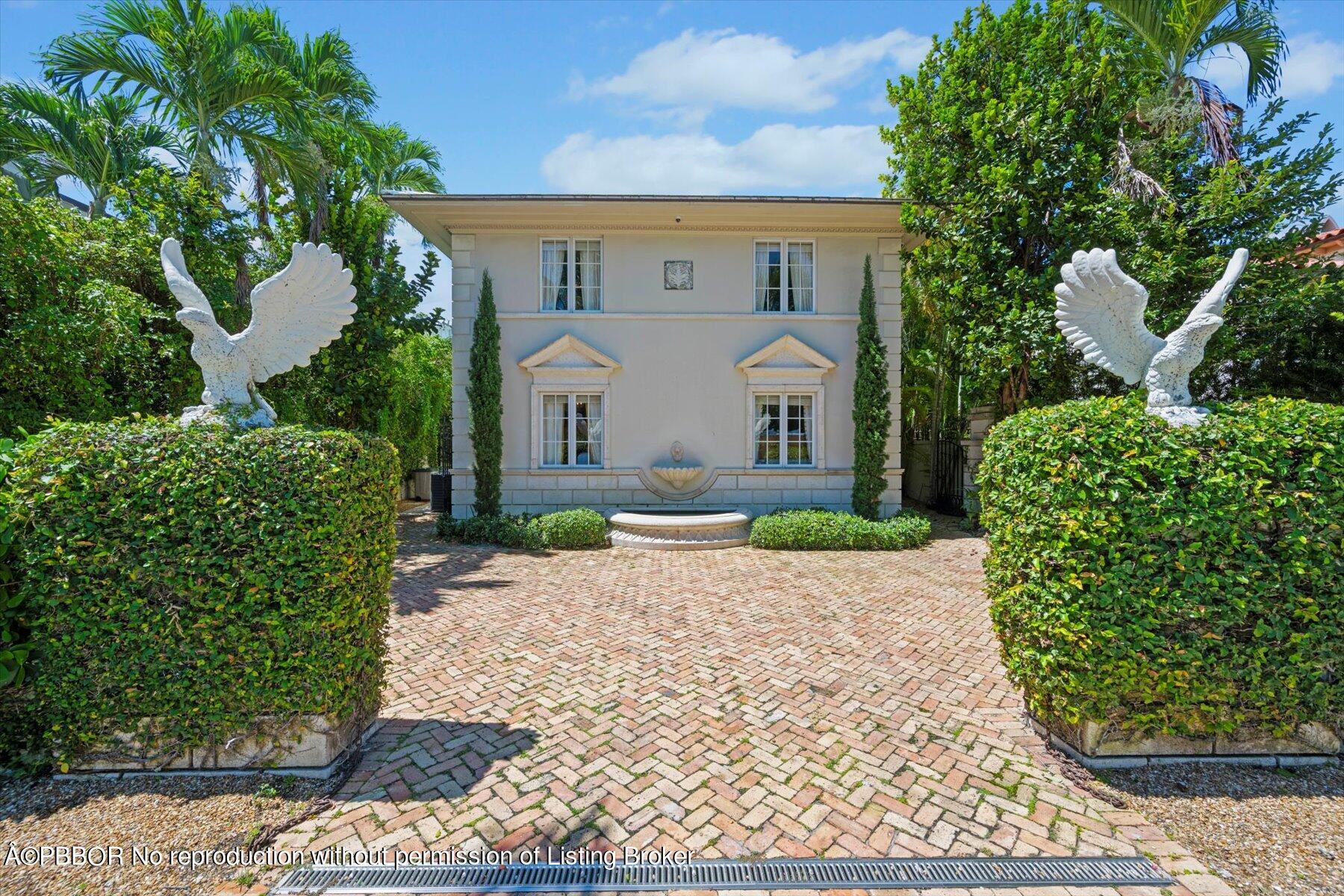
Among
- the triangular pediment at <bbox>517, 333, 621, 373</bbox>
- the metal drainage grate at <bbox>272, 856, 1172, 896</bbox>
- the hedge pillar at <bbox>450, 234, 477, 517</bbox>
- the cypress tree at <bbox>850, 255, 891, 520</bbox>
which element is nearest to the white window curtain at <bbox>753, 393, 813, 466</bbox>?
the cypress tree at <bbox>850, 255, 891, 520</bbox>

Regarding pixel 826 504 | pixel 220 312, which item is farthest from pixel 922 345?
pixel 220 312

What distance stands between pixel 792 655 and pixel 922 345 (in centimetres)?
1317

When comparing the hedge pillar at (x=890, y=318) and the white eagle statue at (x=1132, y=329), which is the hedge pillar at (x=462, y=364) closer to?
the hedge pillar at (x=890, y=318)

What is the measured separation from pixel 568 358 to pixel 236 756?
9441 mm

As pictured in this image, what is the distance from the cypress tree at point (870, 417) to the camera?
A: 37.8 ft

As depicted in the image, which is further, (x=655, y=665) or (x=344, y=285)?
(x=655, y=665)

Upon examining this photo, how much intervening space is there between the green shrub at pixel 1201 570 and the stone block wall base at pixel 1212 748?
→ 0.44ft

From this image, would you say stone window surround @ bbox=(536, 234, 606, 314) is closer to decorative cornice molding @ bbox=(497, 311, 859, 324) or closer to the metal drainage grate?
decorative cornice molding @ bbox=(497, 311, 859, 324)

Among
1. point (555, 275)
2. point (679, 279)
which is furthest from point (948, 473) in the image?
point (555, 275)

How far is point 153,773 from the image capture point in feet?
10.7

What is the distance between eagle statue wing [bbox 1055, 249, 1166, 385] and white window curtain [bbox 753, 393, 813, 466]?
7.94 m

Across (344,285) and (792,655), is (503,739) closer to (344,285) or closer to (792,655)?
(792,655)

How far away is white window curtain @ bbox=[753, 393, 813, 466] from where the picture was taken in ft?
39.6

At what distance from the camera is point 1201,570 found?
3.19 meters
